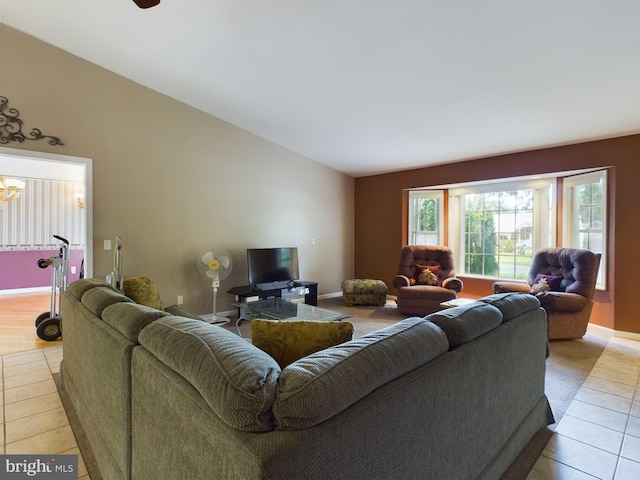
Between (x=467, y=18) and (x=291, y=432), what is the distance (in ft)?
9.06

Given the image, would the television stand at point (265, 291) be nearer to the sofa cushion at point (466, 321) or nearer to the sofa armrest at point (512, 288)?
the sofa armrest at point (512, 288)

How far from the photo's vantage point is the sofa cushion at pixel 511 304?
174cm

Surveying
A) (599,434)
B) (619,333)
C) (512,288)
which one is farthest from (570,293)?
(599,434)

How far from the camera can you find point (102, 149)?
373 cm

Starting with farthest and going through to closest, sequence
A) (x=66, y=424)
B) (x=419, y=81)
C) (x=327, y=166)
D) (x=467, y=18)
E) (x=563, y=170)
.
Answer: (x=327, y=166) → (x=563, y=170) → (x=419, y=81) → (x=467, y=18) → (x=66, y=424)

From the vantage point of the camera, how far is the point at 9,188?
5.35m

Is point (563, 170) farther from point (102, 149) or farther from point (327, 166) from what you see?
point (102, 149)

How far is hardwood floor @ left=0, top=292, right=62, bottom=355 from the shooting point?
138 inches

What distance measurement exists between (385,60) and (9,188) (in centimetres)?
626

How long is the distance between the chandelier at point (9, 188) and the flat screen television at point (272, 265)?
4049 mm

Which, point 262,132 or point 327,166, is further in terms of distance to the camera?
point 327,166

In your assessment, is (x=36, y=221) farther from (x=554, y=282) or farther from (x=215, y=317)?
(x=554, y=282)

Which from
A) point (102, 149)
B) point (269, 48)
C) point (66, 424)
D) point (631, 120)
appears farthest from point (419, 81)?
point (66, 424)

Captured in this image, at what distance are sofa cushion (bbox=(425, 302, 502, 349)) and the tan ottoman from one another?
3834 millimetres
